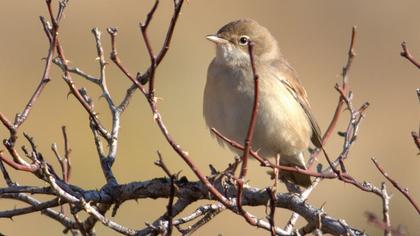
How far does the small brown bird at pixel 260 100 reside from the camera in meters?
6.23

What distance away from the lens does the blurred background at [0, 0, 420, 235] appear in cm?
1377

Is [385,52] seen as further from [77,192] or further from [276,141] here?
[77,192]

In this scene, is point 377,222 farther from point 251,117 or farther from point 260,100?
point 260,100

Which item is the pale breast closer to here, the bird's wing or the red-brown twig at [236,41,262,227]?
the bird's wing

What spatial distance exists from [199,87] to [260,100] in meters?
11.1

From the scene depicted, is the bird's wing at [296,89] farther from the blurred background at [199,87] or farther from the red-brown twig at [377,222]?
the blurred background at [199,87]

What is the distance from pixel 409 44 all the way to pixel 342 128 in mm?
4411

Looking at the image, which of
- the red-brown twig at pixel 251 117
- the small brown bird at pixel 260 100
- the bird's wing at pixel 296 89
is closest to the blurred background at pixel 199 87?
the bird's wing at pixel 296 89

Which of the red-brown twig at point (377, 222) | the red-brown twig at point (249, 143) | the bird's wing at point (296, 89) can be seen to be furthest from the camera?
the bird's wing at point (296, 89)

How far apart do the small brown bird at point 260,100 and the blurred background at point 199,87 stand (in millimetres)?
5076

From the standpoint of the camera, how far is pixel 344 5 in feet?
74.2

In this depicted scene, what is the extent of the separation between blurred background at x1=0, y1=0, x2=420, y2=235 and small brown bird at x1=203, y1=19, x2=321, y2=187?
16.7ft

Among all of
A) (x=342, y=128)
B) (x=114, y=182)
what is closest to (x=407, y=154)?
(x=342, y=128)

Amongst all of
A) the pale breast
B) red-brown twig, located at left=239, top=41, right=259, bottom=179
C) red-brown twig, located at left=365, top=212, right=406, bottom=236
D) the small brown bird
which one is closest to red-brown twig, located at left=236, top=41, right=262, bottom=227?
red-brown twig, located at left=239, top=41, right=259, bottom=179
